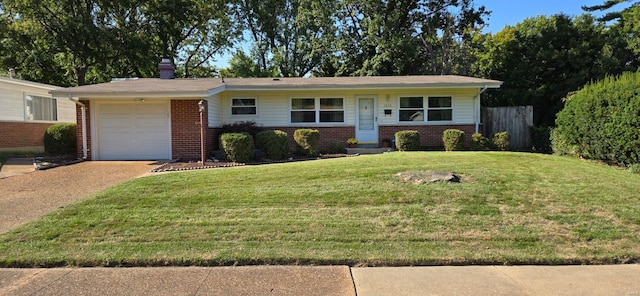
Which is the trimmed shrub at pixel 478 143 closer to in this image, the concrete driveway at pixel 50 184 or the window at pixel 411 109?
the window at pixel 411 109

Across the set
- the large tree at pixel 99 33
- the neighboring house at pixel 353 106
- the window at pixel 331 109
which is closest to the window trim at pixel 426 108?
the neighboring house at pixel 353 106

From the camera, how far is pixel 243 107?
54.3 ft

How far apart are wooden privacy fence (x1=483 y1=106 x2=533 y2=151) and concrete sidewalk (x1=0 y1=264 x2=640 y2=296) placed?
43.5 feet

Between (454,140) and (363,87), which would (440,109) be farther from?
(363,87)

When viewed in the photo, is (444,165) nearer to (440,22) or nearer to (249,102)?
(249,102)

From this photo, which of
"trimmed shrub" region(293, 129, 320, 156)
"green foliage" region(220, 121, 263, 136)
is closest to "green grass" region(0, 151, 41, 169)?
"green foliage" region(220, 121, 263, 136)

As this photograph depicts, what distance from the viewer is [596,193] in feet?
23.0

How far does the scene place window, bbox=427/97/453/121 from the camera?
16422mm

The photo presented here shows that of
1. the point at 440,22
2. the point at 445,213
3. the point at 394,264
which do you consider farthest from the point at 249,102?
the point at 440,22

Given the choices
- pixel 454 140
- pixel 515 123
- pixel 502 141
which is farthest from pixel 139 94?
pixel 515 123

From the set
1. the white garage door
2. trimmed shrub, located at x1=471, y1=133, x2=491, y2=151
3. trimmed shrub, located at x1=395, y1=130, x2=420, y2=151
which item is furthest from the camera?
trimmed shrub, located at x1=471, y1=133, x2=491, y2=151

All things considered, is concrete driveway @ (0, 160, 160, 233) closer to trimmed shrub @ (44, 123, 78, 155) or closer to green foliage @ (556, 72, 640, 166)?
trimmed shrub @ (44, 123, 78, 155)

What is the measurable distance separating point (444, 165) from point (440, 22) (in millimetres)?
21174

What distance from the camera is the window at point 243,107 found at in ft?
54.1
